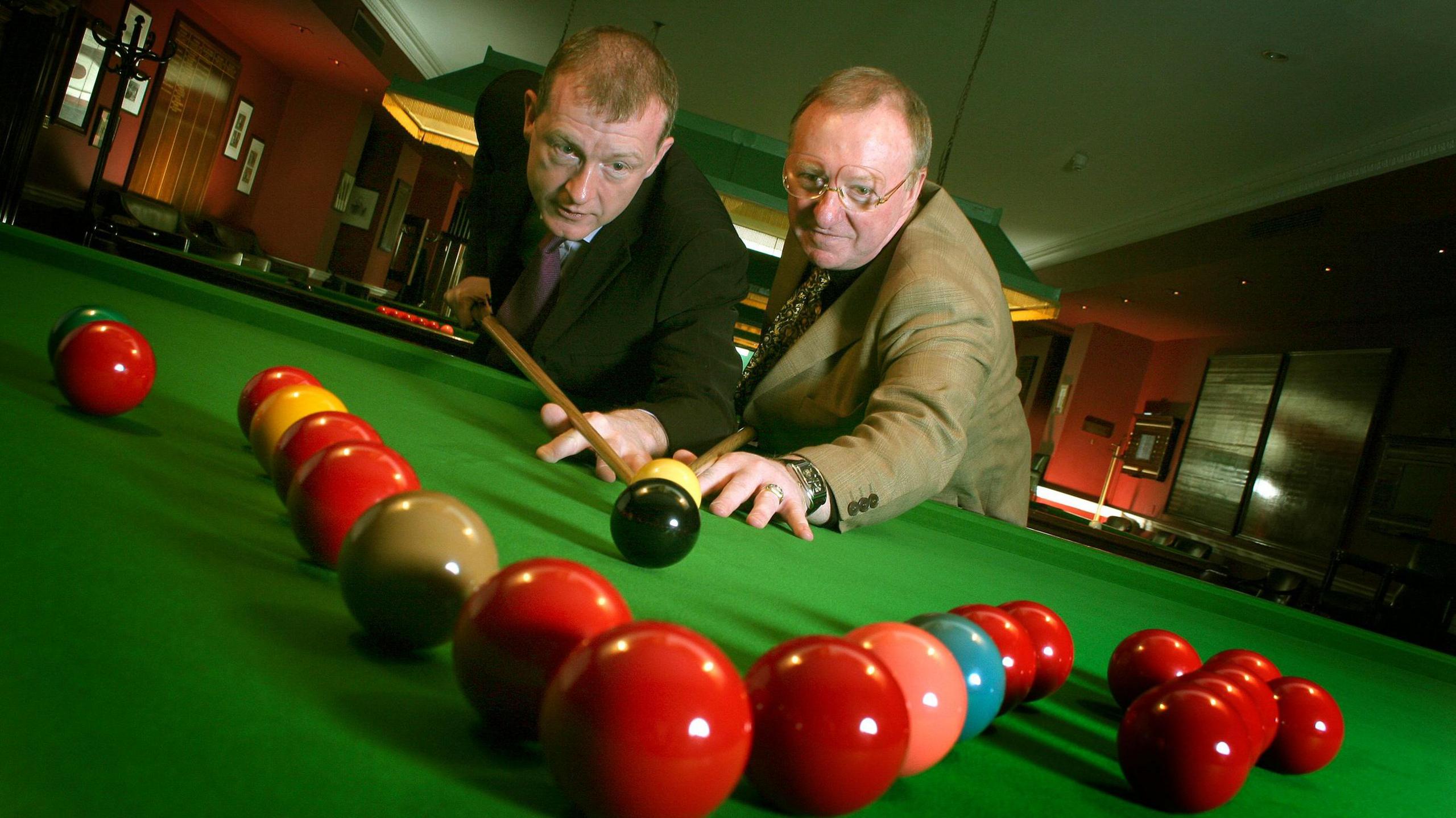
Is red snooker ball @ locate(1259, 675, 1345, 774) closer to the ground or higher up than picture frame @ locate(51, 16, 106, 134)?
closer to the ground

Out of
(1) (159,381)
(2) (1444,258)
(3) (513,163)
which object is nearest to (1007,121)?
(2) (1444,258)

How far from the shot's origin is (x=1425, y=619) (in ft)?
18.4

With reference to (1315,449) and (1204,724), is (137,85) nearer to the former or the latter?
(1204,724)

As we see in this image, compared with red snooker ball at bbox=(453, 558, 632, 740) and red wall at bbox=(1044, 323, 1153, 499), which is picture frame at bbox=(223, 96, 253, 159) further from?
red snooker ball at bbox=(453, 558, 632, 740)

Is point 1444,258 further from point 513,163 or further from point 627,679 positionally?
point 627,679

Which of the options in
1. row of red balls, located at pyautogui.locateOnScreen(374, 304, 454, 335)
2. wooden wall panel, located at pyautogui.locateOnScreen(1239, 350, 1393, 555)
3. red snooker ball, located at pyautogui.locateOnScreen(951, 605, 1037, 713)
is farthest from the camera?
wooden wall panel, located at pyautogui.locateOnScreen(1239, 350, 1393, 555)

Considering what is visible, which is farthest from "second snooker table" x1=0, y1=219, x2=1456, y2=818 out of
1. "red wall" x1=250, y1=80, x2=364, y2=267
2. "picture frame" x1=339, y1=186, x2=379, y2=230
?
"picture frame" x1=339, y1=186, x2=379, y2=230

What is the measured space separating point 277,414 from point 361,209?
1528 cm

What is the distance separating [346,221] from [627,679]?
52.8ft

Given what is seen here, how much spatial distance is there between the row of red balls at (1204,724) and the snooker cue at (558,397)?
72 centimetres

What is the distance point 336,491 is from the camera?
755 millimetres

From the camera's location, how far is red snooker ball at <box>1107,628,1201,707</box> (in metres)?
1.02

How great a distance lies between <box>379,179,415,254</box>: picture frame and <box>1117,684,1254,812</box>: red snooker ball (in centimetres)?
1605

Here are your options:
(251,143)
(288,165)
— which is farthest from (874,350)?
(288,165)
